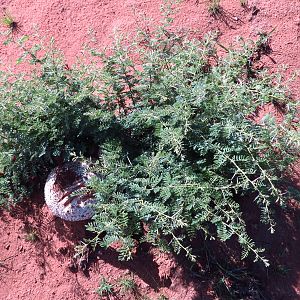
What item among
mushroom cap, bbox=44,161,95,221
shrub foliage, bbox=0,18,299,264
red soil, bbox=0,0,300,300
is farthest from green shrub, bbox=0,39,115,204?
red soil, bbox=0,0,300,300

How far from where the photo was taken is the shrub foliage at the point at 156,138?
345cm

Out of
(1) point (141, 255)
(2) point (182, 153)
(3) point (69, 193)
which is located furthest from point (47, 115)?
(1) point (141, 255)

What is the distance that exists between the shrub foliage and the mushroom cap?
0.42 ft

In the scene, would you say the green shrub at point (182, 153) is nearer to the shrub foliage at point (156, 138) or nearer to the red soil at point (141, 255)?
the shrub foliage at point (156, 138)

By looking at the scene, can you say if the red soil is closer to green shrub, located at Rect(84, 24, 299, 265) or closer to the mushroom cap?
the mushroom cap

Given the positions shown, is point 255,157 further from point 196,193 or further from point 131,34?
point 131,34

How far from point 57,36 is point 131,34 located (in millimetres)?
778

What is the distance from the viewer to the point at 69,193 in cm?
396

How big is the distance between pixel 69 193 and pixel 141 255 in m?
0.90

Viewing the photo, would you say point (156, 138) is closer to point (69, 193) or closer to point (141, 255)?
point (69, 193)

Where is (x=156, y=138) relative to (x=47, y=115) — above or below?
below

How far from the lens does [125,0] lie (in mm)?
4895

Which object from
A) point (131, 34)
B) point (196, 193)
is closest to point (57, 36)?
point (131, 34)

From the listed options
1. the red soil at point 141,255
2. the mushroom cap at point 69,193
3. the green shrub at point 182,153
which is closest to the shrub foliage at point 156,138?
the green shrub at point 182,153
